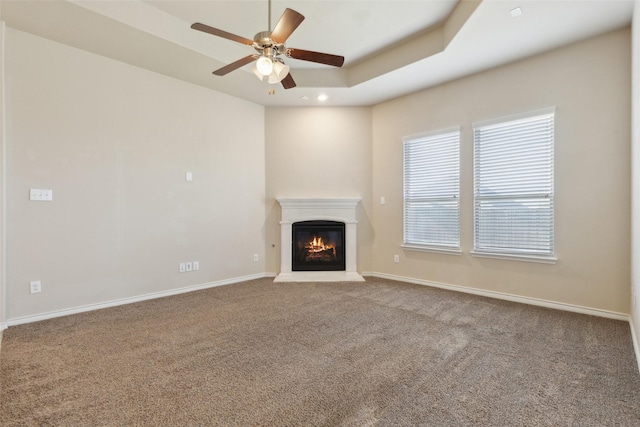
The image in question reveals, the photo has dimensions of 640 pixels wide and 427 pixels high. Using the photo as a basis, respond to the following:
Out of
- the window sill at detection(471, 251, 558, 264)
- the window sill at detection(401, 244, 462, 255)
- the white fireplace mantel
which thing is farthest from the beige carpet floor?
the white fireplace mantel

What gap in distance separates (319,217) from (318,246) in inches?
20.9

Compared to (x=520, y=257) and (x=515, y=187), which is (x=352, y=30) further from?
(x=520, y=257)

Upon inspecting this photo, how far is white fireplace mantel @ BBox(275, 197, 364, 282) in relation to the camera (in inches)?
207

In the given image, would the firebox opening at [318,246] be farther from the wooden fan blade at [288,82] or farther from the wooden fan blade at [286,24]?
the wooden fan blade at [286,24]

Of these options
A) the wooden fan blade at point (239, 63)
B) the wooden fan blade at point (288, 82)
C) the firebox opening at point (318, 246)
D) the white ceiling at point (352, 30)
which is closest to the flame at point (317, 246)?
the firebox opening at point (318, 246)

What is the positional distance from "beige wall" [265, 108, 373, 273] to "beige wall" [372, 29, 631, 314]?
5.20 ft

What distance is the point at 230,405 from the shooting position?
5.91ft

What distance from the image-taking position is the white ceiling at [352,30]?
2.87 meters

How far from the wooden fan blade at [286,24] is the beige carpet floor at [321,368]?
96.1 inches

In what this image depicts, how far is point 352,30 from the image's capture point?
3652 mm

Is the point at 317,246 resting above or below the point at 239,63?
below

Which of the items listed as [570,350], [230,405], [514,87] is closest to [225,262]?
[230,405]

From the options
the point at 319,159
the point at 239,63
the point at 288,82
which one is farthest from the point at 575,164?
the point at 239,63

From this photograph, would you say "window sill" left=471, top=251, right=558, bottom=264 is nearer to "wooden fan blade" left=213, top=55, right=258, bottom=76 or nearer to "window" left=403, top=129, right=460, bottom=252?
"window" left=403, top=129, right=460, bottom=252
